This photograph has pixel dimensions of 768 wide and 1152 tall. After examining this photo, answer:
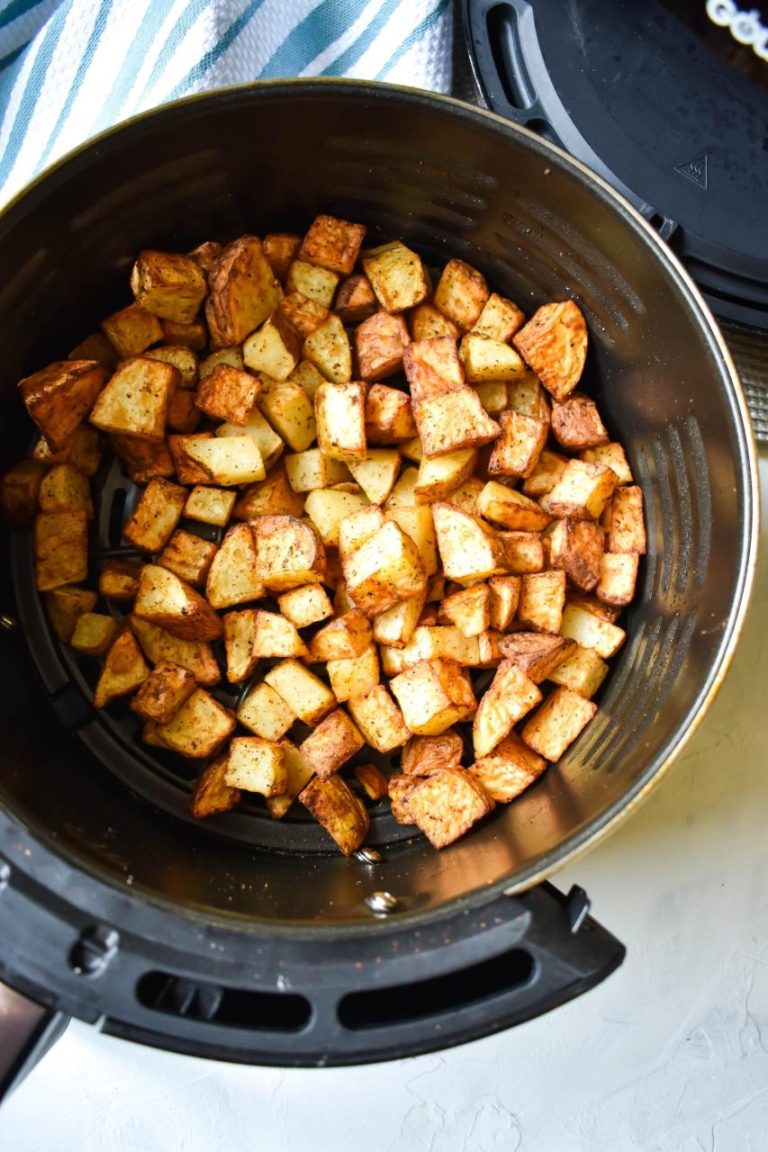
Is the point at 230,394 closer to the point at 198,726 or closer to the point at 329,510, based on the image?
the point at 329,510

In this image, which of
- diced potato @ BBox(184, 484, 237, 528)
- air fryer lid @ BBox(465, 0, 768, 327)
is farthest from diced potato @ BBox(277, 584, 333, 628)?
air fryer lid @ BBox(465, 0, 768, 327)

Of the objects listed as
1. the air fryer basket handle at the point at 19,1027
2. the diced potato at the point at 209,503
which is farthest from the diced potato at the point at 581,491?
the air fryer basket handle at the point at 19,1027

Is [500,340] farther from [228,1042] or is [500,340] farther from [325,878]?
[228,1042]

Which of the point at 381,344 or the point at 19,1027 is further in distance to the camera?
the point at 381,344

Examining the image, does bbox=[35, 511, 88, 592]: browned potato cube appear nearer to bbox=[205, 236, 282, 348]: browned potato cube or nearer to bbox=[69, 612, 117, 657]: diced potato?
bbox=[69, 612, 117, 657]: diced potato

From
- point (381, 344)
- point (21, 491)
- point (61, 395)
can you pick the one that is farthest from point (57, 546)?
point (381, 344)

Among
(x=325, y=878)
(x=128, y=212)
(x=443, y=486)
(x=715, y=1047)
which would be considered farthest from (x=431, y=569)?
(x=715, y=1047)
